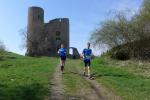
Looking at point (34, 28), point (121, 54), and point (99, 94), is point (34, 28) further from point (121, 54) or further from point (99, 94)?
point (99, 94)

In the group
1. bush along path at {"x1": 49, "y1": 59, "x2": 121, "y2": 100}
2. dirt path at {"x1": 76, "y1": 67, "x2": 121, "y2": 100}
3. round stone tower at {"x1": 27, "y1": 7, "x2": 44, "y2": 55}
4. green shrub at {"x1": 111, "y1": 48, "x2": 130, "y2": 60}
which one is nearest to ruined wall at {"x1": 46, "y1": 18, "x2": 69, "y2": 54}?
round stone tower at {"x1": 27, "y1": 7, "x2": 44, "y2": 55}

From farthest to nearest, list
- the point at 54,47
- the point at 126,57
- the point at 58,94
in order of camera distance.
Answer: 1. the point at 54,47
2. the point at 126,57
3. the point at 58,94

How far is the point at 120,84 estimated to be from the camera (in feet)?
63.1

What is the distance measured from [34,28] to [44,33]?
2728 millimetres

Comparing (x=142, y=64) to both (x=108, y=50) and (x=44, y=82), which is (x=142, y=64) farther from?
(x=44, y=82)

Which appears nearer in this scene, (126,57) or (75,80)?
(75,80)

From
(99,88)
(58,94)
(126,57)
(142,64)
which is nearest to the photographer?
(58,94)

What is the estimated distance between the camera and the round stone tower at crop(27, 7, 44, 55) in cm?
8869

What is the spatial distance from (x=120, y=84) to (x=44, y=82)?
3654 mm

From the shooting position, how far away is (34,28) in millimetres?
93062

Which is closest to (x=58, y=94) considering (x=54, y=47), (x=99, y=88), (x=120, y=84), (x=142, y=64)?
(x=99, y=88)

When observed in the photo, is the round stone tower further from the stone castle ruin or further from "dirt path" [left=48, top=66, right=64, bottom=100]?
"dirt path" [left=48, top=66, right=64, bottom=100]

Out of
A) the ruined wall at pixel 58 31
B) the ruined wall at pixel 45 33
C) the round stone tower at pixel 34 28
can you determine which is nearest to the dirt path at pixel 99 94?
the round stone tower at pixel 34 28

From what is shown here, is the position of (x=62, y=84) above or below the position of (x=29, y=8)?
below
